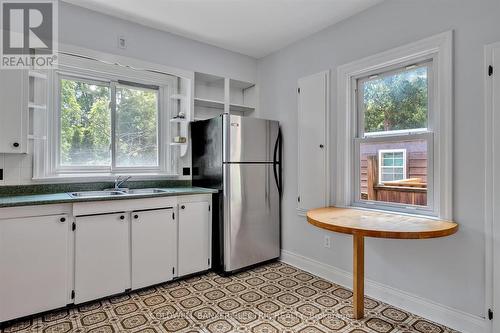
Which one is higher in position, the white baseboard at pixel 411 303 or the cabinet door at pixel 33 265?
the cabinet door at pixel 33 265

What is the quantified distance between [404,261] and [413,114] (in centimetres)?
125

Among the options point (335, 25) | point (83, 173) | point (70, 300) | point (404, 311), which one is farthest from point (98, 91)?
point (404, 311)

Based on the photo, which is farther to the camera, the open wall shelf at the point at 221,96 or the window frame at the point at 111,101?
the open wall shelf at the point at 221,96

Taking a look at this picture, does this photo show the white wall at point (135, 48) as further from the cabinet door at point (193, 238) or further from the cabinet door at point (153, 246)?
the cabinet door at point (193, 238)

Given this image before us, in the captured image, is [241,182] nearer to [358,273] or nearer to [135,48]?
[358,273]

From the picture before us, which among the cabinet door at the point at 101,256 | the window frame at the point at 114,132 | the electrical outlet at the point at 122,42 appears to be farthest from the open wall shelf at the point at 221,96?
the cabinet door at the point at 101,256

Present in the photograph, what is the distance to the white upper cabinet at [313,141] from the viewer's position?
10.0 ft

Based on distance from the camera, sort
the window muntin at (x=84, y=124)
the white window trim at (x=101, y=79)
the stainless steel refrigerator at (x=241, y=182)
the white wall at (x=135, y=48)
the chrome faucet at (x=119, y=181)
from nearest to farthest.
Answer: the white wall at (x=135, y=48) < the white window trim at (x=101, y=79) < the window muntin at (x=84, y=124) < the chrome faucet at (x=119, y=181) < the stainless steel refrigerator at (x=241, y=182)

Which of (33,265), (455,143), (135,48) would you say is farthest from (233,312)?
(135,48)

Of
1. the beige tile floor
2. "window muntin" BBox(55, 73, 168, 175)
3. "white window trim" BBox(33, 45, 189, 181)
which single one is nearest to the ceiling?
"white window trim" BBox(33, 45, 189, 181)

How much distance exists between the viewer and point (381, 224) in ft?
6.63

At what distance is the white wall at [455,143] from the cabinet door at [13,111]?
2.81 m

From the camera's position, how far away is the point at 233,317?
226 cm

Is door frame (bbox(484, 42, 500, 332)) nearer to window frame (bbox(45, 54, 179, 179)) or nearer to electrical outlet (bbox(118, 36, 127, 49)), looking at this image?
window frame (bbox(45, 54, 179, 179))
